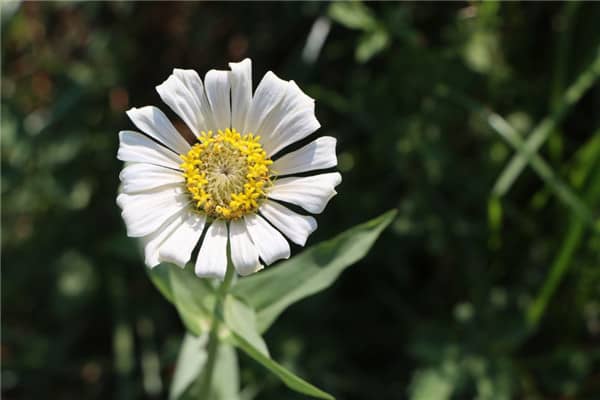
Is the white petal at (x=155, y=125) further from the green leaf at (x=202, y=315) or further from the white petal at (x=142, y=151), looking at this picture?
the green leaf at (x=202, y=315)

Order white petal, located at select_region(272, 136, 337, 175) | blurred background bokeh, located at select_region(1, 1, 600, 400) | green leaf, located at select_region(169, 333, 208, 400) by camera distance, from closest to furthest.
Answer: white petal, located at select_region(272, 136, 337, 175) < green leaf, located at select_region(169, 333, 208, 400) < blurred background bokeh, located at select_region(1, 1, 600, 400)

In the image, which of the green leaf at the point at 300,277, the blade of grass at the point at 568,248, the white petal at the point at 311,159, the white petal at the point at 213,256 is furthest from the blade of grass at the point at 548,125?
the white petal at the point at 213,256

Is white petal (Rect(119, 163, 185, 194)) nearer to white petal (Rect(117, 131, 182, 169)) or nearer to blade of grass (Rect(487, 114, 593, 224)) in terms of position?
white petal (Rect(117, 131, 182, 169))

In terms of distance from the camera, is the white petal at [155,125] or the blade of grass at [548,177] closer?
the white petal at [155,125]

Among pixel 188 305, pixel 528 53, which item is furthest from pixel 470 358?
pixel 528 53

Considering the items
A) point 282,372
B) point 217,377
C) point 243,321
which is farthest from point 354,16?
point 217,377

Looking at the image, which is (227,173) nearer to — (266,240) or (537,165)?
(266,240)

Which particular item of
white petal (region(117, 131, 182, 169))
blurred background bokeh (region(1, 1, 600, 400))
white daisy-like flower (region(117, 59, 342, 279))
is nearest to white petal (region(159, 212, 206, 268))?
white daisy-like flower (region(117, 59, 342, 279))
